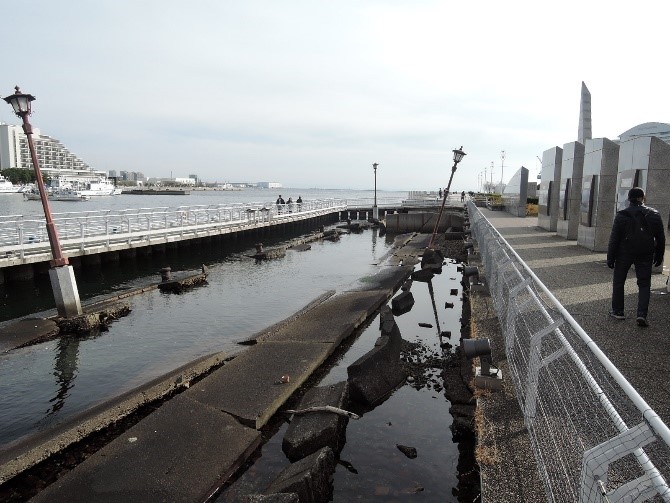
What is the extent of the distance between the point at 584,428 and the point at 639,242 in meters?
3.52

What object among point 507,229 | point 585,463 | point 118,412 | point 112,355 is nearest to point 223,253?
point 507,229

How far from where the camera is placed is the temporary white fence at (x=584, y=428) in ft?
6.75

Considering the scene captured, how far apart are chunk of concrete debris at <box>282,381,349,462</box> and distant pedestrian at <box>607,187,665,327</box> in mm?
4394

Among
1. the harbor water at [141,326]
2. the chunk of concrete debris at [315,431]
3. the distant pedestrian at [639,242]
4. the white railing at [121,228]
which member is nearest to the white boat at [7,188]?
the white railing at [121,228]

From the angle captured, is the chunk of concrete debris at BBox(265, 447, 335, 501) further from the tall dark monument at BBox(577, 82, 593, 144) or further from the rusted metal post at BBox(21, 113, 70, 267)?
the tall dark monument at BBox(577, 82, 593, 144)

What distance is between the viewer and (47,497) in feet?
14.8

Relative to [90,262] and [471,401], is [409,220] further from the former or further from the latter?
[471,401]

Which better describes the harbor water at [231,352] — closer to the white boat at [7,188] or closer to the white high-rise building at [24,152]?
the white boat at [7,188]

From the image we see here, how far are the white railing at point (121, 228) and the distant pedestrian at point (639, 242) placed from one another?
57.9 feet

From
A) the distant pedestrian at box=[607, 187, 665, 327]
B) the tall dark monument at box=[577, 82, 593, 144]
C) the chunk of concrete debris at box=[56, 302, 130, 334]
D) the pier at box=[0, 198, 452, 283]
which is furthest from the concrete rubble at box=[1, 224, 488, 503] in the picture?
the tall dark monument at box=[577, 82, 593, 144]

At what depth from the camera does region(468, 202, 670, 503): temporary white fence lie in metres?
2.06

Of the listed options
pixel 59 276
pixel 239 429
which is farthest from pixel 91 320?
pixel 239 429

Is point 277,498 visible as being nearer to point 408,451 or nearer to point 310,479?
point 310,479

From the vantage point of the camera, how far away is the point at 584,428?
4047mm
